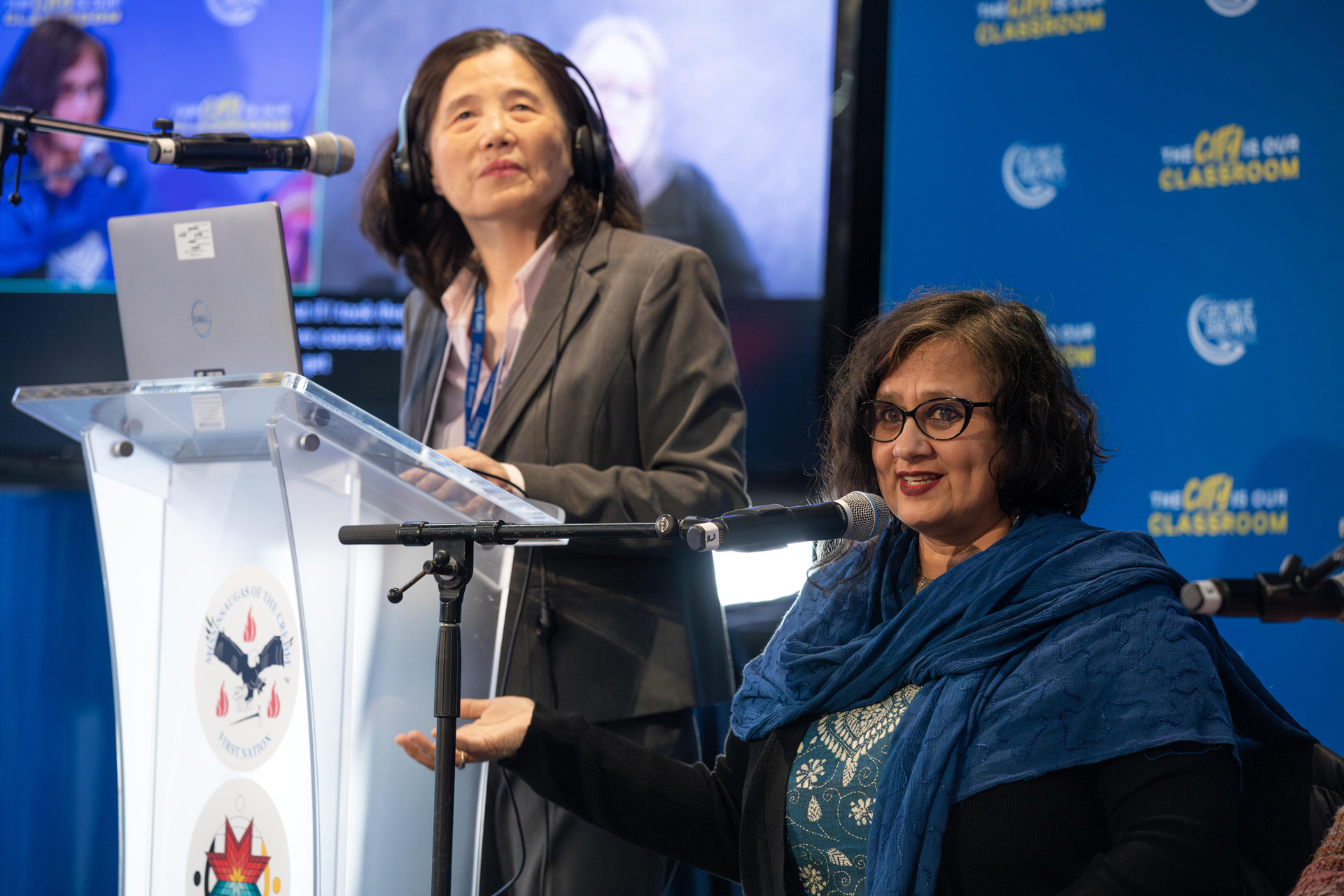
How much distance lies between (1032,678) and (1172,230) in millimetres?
2069

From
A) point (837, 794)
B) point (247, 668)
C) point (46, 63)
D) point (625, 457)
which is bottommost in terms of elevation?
point (837, 794)

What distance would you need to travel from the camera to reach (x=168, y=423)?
63.7 inches

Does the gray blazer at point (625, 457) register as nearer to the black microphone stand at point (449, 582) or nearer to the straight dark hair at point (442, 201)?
the straight dark hair at point (442, 201)

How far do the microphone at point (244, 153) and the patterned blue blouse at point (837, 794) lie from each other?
1.16 metres

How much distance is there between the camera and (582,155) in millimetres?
2289

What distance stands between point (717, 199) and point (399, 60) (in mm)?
1114

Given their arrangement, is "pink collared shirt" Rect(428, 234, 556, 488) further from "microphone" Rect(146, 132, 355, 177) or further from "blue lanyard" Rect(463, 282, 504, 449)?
"microphone" Rect(146, 132, 355, 177)

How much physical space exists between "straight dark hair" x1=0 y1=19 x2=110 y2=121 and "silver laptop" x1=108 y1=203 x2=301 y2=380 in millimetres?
2565

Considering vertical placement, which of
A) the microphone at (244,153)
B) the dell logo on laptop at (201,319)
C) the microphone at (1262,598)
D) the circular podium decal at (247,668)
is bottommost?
the circular podium decal at (247,668)

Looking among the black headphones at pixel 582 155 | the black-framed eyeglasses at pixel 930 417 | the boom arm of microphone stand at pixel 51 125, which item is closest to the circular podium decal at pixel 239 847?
the black-framed eyeglasses at pixel 930 417

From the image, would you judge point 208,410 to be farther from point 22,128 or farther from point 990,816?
point 990,816

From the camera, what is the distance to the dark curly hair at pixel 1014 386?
5.29 ft

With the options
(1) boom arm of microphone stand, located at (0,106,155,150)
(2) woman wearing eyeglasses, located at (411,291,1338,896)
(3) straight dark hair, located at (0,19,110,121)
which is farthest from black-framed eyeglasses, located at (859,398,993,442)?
(3) straight dark hair, located at (0,19,110,121)

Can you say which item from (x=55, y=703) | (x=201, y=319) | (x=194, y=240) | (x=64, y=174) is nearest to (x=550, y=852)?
(x=201, y=319)
